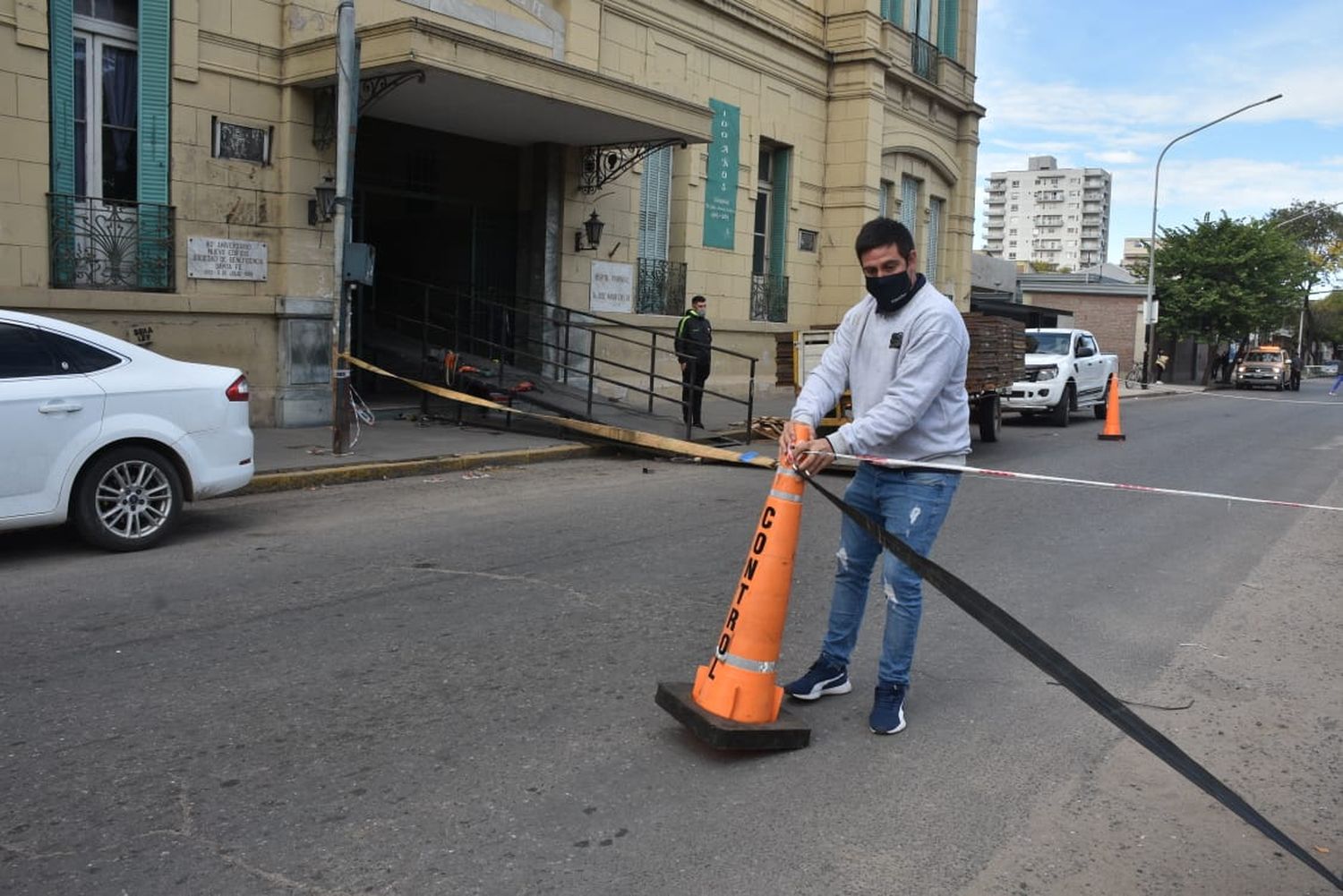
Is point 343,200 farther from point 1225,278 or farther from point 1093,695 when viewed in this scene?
point 1225,278

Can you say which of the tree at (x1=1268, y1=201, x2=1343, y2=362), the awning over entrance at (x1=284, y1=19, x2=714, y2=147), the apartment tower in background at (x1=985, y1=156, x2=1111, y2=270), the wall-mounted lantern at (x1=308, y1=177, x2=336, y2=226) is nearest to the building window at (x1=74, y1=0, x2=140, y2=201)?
the awning over entrance at (x1=284, y1=19, x2=714, y2=147)

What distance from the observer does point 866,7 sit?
23219 mm

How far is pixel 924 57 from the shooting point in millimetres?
26750

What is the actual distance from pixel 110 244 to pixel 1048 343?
1570cm

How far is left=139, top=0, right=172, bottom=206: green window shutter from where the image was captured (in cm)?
1190

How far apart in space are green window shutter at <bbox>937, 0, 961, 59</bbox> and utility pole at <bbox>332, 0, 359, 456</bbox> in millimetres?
20071

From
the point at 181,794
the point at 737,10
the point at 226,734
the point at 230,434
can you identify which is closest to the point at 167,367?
the point at 230,434

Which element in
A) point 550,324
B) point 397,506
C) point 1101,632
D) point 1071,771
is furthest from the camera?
point 550,324

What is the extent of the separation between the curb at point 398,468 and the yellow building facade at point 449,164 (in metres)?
2.82

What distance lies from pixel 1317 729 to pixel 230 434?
22.2 ft

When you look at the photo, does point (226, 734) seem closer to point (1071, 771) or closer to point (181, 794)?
point (181, 794)

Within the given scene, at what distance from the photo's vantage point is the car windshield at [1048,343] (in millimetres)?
20328

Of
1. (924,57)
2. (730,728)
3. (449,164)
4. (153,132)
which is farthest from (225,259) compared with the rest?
(924,57)

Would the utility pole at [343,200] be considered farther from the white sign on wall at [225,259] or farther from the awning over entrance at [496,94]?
the white sign on wall at [225,259]
